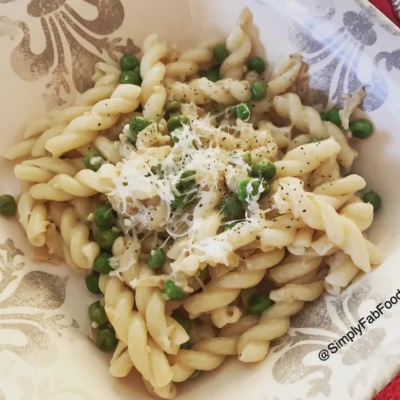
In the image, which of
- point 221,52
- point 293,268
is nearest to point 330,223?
point 293,268

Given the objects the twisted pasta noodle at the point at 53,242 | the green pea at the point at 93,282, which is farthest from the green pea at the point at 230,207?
the twisted pasta noodle at the point at 53,242

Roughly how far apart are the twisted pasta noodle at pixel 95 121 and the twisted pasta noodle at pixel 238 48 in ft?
1.36

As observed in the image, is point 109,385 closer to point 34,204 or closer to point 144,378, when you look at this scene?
point 144,378

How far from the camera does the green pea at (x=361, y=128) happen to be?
6.87 ft

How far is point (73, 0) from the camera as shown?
2328 mm

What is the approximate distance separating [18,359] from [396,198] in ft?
4.58

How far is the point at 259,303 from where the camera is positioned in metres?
1.94

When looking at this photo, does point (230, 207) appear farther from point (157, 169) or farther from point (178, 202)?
point (157, 169)

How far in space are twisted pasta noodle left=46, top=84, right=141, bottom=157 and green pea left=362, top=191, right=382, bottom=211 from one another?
94 cm

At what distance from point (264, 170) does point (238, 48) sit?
2.17 feet

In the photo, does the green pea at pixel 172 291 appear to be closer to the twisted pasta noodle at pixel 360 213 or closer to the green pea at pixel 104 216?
the green pea at pixel 104 216

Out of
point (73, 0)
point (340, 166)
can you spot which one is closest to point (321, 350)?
point (340, 166)

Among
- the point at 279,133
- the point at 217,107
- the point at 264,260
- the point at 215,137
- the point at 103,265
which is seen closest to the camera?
the point at 264,260

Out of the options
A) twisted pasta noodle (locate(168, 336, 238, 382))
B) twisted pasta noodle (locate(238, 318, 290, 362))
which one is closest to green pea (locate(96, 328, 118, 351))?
twisted pasta noodle (locate(168, 336, 238, 382))
